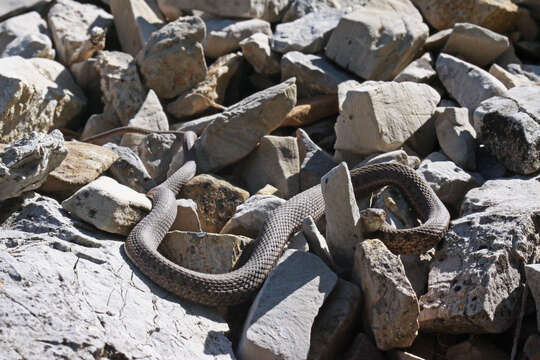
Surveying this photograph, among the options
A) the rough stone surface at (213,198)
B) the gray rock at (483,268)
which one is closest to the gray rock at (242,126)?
the rough stone surface at (213,198)

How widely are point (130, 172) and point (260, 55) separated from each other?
7.53ft

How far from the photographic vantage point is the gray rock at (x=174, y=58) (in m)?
6.30

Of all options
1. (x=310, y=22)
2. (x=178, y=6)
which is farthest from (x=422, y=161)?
(x=178, y=6)

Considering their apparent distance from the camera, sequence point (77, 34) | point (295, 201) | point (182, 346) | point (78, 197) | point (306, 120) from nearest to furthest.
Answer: point (182, 346) < point (78, 197) < point (295, 201) < point (306, 120) < point (77, 34)

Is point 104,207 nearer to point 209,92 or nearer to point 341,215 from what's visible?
point 341,215

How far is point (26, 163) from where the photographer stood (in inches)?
160

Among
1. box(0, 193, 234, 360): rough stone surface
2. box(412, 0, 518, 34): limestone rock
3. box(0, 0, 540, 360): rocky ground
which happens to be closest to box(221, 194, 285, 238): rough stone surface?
box(0, 0, 540, 360): rocky ground

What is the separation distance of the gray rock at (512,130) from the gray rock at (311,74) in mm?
1606

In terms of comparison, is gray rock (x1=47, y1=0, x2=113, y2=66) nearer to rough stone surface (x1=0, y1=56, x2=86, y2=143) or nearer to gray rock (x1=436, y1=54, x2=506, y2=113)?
rough stone surface (x1=0, y1=56, x2=86, y2=143)

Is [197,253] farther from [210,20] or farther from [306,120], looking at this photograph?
[210,20]

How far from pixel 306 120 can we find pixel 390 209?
1783mm

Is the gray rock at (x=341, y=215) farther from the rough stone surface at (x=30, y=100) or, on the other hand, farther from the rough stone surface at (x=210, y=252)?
the rough stone surface at (x=30, y=100)

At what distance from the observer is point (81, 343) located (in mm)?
3023

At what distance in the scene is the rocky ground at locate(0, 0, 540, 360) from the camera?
349cm
